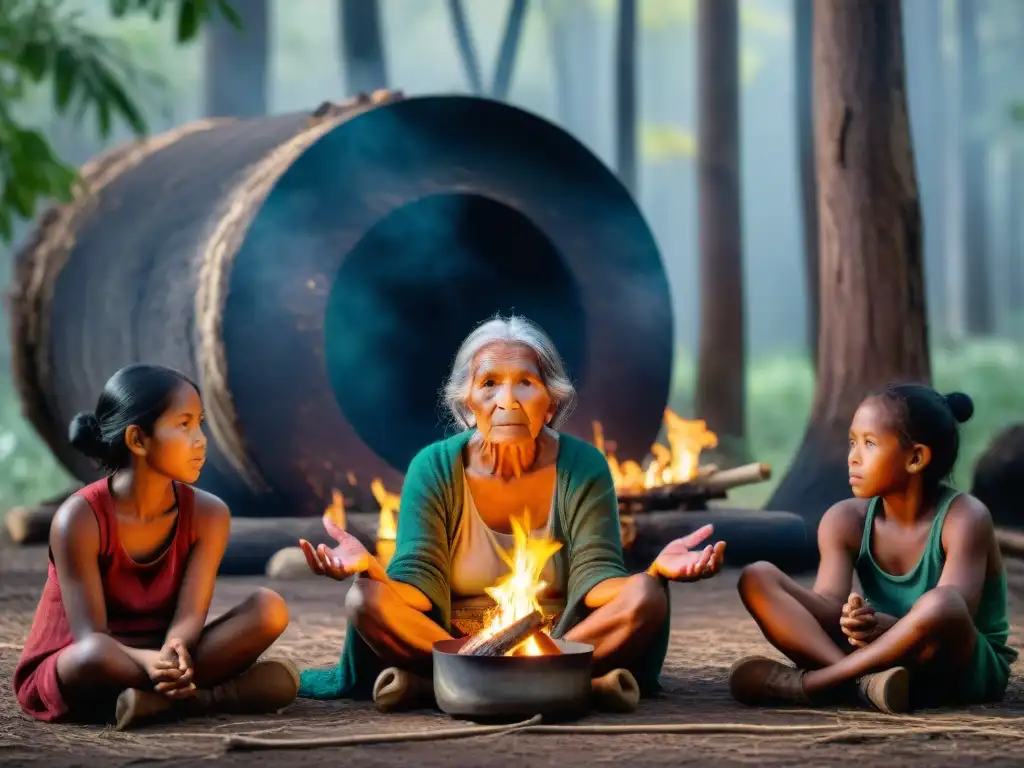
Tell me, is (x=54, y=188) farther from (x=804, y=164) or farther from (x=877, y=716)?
(x=804, y=164)

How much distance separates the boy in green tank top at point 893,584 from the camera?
171 inches

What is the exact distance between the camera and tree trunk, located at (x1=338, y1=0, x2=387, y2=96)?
1498 centimetres

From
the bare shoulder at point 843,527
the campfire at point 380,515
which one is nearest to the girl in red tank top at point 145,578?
the bare shoulder at point 843,527

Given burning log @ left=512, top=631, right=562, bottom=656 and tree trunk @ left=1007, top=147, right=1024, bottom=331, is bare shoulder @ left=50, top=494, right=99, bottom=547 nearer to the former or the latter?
burning log @ left=512, top=631, right=562, bottom=656

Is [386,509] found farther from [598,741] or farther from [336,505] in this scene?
[598,741]

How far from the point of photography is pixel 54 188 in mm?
6043

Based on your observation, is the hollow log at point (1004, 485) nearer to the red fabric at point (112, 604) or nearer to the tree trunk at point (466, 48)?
the red fabric at point (112, 604)

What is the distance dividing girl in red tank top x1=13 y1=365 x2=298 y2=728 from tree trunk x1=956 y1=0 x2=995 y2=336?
79.8 ft

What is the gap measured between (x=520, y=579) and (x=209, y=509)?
0.93 m

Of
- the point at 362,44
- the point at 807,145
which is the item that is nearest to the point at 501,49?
the point at 362,44

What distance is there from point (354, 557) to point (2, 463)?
1688 cm

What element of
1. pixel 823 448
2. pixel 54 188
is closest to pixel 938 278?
pixel 823 448

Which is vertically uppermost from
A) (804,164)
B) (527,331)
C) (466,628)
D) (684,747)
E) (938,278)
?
(938,278)

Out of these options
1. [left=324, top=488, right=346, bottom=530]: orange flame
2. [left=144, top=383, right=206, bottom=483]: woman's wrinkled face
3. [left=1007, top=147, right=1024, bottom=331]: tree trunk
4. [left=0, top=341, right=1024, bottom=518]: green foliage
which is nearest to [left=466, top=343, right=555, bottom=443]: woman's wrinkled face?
[left=144, top=383, right=206, bottom=483]: woman's wrinkled face
